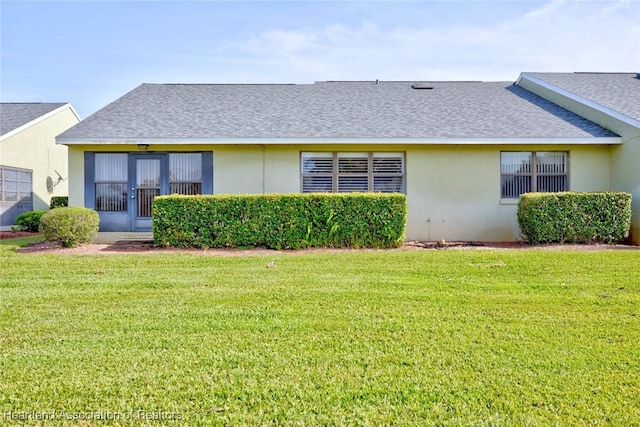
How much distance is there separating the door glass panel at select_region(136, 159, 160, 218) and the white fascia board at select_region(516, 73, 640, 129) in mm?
12300

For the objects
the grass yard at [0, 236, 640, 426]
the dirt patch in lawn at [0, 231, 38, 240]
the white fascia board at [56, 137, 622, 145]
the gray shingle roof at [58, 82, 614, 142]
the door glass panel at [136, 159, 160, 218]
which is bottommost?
the grass yard at [0, 236, 640, 426]

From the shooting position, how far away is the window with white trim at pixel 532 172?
36.0 feet

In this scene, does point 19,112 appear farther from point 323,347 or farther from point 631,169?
point 631,169

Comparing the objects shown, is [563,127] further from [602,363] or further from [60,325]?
[60,325]

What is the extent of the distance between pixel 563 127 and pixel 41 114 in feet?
63.3

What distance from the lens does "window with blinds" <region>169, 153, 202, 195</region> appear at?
36.2 ft

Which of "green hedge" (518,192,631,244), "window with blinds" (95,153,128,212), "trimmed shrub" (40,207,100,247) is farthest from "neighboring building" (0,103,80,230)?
"green hedge" (518,192,631,244)

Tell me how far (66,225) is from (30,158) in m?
9.25

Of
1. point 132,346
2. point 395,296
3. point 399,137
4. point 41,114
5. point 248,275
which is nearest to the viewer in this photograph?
point 132,346

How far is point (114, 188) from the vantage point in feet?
36.2

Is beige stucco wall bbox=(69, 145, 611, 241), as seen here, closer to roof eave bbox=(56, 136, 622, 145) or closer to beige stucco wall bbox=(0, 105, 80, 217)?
roof eave bbox=(56, 136, 622, 145)

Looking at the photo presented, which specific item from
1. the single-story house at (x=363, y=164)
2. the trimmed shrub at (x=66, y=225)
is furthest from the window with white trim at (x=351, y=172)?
the trimmed shrub at (x=66, y=225)

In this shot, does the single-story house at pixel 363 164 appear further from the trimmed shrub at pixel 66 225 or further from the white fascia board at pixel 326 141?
the trimmed shrub at pixel 66 225

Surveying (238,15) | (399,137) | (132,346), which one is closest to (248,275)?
→ (132,346)
